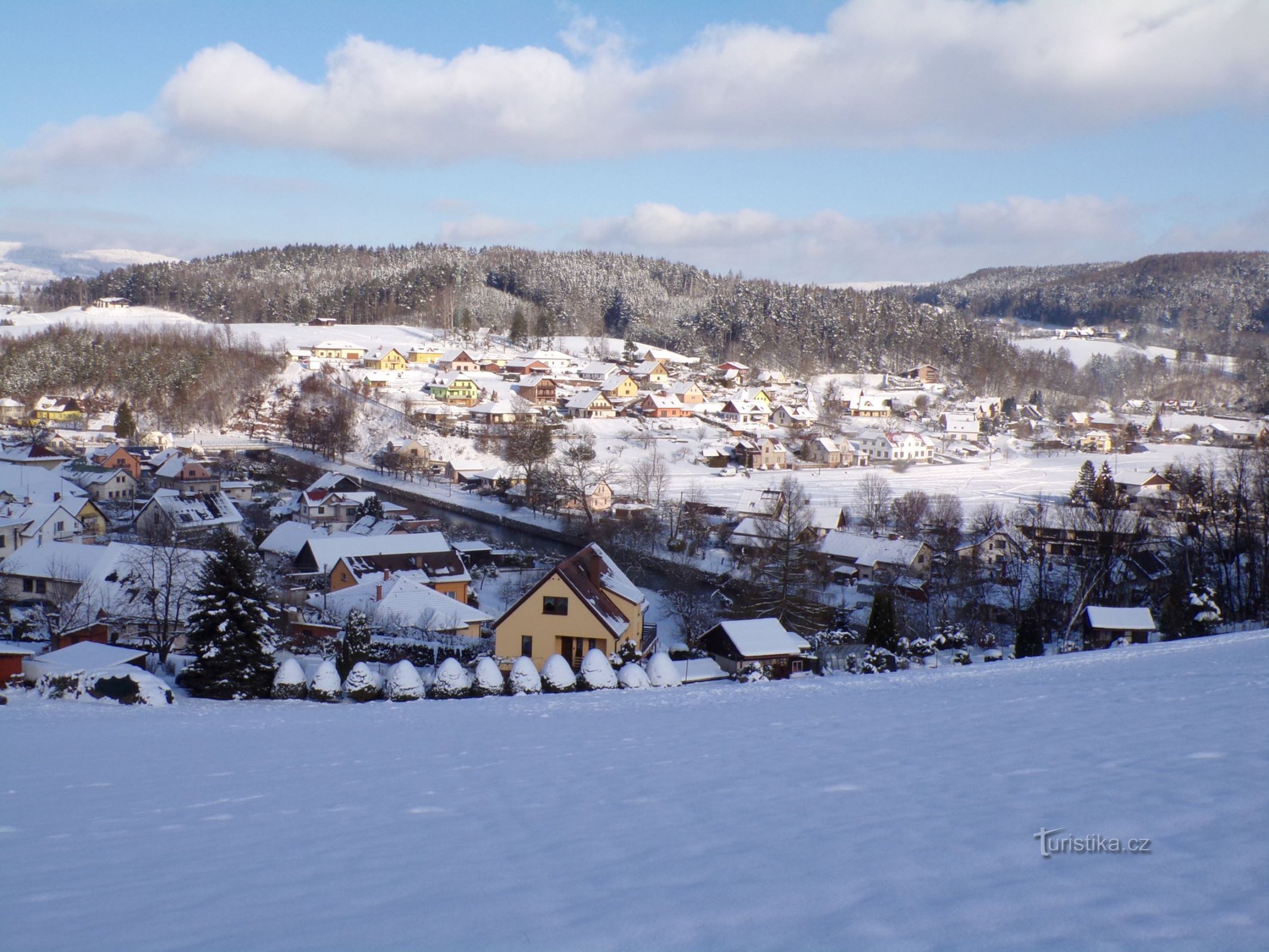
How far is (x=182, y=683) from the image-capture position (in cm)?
1126

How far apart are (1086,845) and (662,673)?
29.1 ft

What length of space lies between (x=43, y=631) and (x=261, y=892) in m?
15.4

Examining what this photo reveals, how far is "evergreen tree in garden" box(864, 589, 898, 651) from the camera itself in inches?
527

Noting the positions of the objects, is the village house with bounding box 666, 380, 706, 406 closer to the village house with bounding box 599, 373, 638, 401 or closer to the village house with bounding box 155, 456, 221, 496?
the village house with bounding box 599, 373, 638, 401

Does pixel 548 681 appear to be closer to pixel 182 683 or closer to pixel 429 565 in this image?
pixel 182 683

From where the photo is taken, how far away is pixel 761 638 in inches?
512

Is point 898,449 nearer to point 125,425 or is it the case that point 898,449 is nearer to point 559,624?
point 559,624

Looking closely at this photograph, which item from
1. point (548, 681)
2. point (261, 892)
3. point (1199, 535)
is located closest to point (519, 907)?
point (261, 892)

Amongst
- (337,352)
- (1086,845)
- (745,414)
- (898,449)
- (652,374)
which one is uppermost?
(337,352)

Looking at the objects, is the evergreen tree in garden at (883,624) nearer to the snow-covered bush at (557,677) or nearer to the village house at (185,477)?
the snow-covered bush at (557,677)

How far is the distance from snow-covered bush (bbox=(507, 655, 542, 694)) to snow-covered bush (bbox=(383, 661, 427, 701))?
3.70 ft

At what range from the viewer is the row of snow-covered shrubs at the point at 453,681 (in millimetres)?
10375

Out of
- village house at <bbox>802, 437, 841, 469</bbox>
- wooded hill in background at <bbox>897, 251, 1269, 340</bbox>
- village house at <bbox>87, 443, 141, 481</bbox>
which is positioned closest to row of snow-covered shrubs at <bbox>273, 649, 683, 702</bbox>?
village house at <bbox>87, 443, 141, 481</bbox>

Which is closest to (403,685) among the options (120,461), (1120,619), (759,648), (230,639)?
(230,639)
